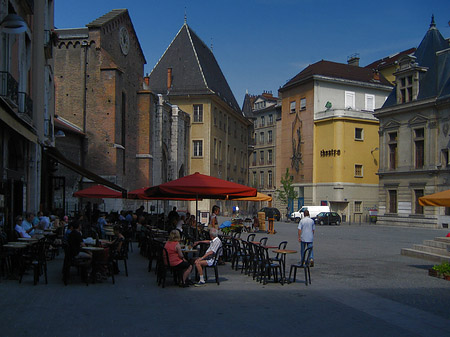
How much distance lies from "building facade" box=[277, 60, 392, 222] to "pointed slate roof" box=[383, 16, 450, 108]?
26.2 ft

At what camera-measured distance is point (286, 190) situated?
185 feet

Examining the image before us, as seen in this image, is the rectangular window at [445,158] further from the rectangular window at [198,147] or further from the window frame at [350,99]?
the rectangular window at [198,147]

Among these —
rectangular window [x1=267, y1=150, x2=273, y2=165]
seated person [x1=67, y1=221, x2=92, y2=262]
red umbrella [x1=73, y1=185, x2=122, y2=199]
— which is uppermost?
rectangular window [x1=267, y1=150, x2=273, y2=165]

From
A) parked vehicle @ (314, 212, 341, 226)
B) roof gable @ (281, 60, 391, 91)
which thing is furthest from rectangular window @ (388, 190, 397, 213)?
roof gable @ (281, 60, 391, 91)

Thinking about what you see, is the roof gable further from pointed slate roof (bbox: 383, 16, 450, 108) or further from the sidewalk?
the sidewalk

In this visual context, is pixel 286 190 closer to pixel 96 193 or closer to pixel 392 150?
pixel 392 150

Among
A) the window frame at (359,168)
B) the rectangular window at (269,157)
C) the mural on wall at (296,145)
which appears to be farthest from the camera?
the rectangular window at (269,157)

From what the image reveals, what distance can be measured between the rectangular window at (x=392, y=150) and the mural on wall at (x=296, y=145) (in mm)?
13656

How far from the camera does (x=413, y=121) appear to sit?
4184cm

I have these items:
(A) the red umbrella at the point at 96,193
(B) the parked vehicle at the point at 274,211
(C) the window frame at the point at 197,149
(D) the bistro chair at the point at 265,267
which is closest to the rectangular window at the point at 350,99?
(B) the parked vehicle at the point at 274,211

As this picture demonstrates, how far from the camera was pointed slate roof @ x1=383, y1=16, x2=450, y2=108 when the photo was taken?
40.2m

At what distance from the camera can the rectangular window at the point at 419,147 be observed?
136 ft

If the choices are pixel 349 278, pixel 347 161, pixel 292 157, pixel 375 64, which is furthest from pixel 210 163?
pixel 349 278

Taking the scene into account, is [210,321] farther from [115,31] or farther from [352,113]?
[352,113]
